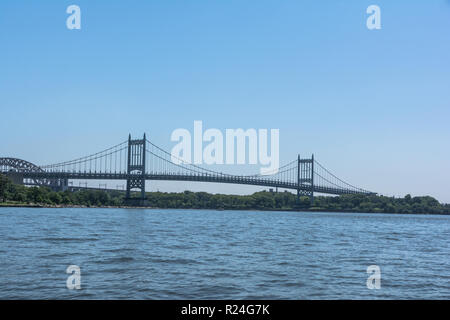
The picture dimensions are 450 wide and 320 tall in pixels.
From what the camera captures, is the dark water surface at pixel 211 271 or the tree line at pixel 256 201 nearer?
the dark water surface at pixel 211 271

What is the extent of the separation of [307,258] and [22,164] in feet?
429

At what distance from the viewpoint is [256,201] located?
121 m

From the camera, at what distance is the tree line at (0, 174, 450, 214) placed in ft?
318

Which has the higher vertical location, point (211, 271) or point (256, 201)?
point (211, 271)

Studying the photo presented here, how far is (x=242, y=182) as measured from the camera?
87.8 m

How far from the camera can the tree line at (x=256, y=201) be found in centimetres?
9681

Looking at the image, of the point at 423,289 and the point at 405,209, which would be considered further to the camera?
the point at 405,209

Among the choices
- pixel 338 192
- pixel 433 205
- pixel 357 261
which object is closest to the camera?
pixel 357 261

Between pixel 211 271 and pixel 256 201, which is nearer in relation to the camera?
pixel 211 271

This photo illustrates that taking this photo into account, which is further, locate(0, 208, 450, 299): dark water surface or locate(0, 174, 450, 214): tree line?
locate(0, 174, 450, 214): tree line
